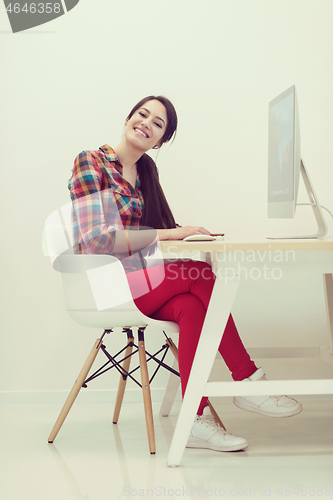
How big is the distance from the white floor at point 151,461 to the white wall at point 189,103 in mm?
386

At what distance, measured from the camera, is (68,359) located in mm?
2246

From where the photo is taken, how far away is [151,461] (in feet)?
4.90

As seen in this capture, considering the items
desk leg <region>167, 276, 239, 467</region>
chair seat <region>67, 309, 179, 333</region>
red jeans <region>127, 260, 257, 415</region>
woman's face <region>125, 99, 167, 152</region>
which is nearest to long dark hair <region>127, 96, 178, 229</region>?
woman's face <region>125, 99, 167, 152</region>

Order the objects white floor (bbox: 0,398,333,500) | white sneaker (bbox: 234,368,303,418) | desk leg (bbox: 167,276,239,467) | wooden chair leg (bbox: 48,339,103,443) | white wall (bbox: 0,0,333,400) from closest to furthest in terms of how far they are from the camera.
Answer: white floor (bbox: 0,398,333,500) < desk leg (bbox: 167,276,239,467) < white sneaker (bbox: 234,368,303,418) < wooden chair leg (bbox: 48,339,103,443) < white wall (bbox: 0,0,333,400)

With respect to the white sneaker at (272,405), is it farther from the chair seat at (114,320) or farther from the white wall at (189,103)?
the white wall at (189,103)

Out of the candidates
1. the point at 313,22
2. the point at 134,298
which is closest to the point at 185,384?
the point at 134,298

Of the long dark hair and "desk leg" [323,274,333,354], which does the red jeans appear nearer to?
the long dark hair

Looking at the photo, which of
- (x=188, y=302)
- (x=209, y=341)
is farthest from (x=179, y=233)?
(x=209, y=341)

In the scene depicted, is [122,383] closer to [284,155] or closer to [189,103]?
[284,155]

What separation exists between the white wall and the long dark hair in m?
0.39

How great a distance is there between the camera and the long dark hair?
5.87 feet

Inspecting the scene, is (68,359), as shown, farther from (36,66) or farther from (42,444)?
(36,66)

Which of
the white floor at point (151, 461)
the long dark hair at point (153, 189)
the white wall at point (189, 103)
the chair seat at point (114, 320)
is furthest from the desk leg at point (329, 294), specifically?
the chair seat at point (114, 320)

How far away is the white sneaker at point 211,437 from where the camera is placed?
152 centimetres
